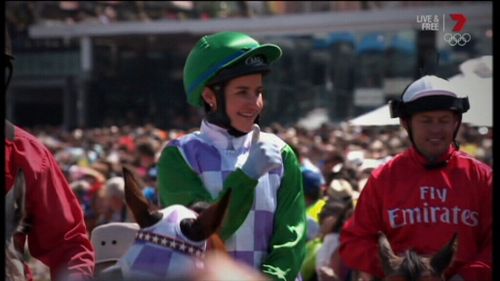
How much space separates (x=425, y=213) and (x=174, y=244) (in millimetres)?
1464

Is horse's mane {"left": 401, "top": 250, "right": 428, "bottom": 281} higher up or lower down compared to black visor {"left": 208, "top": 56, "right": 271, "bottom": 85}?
lower down

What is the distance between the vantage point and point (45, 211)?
259 cm

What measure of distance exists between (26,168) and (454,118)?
1487 mm

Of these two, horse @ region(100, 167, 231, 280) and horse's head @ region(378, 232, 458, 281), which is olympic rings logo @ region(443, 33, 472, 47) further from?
horse @ region(100, 167, 231, 280)

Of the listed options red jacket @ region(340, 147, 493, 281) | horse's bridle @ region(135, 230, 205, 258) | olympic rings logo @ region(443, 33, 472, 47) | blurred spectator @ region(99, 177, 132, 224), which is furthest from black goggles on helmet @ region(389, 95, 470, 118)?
blurred spectator @ region(99, 177, 132, 224)

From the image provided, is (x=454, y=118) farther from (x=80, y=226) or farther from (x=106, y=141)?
(x=106, y=141)

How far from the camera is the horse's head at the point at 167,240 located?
5.93 ft

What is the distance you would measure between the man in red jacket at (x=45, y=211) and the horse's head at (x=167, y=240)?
605mm

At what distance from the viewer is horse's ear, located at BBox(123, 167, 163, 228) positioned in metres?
1.98

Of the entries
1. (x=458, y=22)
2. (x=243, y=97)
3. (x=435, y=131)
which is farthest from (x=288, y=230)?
(x=458, y=22)

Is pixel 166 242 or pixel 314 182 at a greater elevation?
pixel 166 242

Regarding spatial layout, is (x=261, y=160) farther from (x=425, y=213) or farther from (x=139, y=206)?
(x=425, y=213)

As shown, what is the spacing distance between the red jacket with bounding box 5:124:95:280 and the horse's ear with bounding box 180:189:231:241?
708 millimetres

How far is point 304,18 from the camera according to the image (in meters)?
22.1
